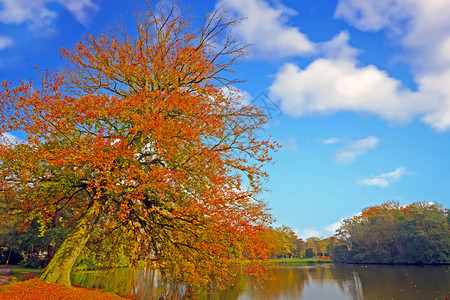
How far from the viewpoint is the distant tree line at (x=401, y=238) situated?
2296 inches

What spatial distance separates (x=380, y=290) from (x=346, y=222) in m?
68.6

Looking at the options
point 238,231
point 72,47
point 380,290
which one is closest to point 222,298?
point 238,231

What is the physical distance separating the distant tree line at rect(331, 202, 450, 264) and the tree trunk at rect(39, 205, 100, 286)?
6865 centimetres

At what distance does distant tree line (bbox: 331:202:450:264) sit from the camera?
58312 mm

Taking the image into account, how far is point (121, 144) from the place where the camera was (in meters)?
12.7

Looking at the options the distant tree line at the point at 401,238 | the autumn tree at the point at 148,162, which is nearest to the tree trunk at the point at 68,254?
the autumn tree at the point at 148,162

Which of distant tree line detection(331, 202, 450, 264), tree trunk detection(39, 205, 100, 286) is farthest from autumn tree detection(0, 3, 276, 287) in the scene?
distant tree line detection(331, 202, 450, 264)

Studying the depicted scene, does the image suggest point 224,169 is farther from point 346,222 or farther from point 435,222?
point 346,222

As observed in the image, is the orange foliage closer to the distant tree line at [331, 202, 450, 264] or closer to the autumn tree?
the autumn tree

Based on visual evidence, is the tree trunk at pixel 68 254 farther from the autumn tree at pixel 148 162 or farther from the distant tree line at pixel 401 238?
the distant tree line at pixel 401 238

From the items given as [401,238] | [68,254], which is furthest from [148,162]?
[401,238]

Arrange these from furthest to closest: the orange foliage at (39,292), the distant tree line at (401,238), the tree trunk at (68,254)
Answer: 1. the distant tree line at (401,238)
2. the tree trunk at (68,254)
3. the orange foliage at (39,292)

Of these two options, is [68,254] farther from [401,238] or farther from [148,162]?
[401,238]

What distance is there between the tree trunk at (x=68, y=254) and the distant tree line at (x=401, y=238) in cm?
6865
